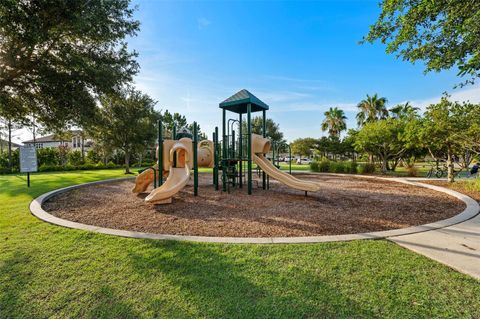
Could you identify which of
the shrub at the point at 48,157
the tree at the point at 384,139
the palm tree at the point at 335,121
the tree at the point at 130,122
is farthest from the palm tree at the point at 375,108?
the shrub at the point at 48,157

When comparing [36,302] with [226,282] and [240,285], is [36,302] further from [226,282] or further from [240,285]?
[240,285]

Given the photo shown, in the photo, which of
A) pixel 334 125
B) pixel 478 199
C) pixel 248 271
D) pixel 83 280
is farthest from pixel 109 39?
pixel 334 125

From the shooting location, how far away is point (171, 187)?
6836 millimetres

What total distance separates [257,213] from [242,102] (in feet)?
14.7

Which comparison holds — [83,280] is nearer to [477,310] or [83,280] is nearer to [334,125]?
[477,310]

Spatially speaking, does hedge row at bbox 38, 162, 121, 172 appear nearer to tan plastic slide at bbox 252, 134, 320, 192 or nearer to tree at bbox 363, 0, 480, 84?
tan plastic slide at bbox 252, 134, 320, 192

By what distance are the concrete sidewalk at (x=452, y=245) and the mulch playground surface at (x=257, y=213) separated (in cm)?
65

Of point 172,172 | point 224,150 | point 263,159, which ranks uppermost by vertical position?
point 224,150

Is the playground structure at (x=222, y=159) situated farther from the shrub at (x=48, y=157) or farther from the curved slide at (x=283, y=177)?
the shrub at (x=48, y=157)

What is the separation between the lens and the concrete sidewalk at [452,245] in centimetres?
293

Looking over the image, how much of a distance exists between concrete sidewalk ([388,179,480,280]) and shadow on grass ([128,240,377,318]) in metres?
1.82

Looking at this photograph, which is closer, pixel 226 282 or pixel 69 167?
pixel 226 282

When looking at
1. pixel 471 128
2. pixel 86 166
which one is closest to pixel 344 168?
pixel 471 128

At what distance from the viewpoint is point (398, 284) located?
2498mm
